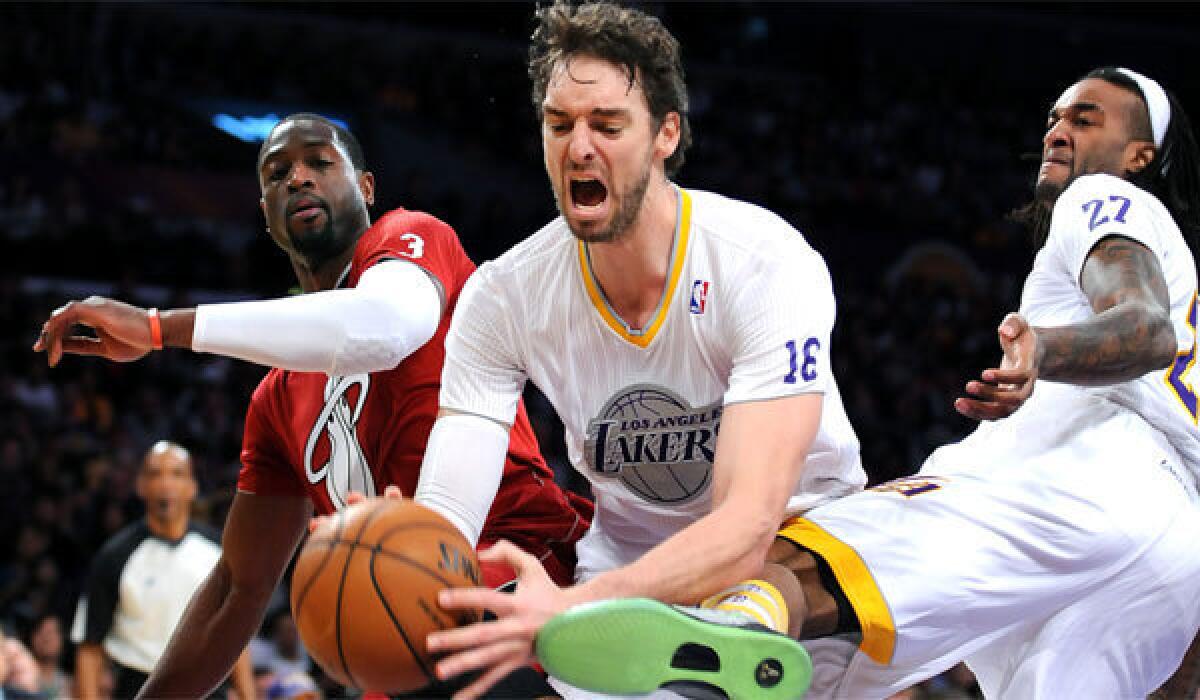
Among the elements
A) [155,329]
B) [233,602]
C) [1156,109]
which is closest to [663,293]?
[155,329]

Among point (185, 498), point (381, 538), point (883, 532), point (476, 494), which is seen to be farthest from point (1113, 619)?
point (185, 498)

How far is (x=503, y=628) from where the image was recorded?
2.51 meters

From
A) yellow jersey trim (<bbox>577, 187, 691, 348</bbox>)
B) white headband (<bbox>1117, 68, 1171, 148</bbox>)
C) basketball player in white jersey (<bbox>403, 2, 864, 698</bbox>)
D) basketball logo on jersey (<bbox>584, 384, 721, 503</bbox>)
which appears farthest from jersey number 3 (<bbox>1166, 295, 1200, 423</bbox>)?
A: yellow jersey trim (<bbox>577, 187, 691, 348</bbox>)

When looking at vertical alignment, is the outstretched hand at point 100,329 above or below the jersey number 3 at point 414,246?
below

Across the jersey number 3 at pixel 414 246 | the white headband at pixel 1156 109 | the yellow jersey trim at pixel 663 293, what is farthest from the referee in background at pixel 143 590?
the white headband at pixel 1156 109

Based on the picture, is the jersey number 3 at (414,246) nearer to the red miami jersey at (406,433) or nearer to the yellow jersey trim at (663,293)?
the red miami jersey at (406,433)

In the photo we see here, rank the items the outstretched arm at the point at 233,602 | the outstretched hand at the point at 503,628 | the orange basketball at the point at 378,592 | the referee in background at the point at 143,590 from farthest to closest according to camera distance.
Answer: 1. the referee in background at the point at 143,590
2. the outstretched arm at the point at 233,602
3. the orange basketball at the point at 378,592
4. the outstretched hand at the point at 503,628

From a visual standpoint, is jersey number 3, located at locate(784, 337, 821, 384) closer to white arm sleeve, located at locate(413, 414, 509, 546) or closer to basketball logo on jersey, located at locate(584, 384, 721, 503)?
basketball logo on jersey, located at locate(584, 384, 721, 503)

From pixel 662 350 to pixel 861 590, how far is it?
28.9 inches

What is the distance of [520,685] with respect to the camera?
3.40 metres

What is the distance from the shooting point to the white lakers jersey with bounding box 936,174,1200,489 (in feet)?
11.3

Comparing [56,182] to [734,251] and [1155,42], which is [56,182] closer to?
[734,251]

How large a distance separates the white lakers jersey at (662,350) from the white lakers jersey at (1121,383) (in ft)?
1.76

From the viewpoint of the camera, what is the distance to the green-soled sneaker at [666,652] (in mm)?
2510
